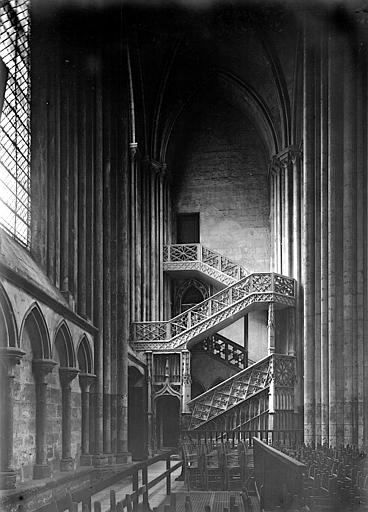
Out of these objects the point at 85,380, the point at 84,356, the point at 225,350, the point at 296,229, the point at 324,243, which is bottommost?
the point at 85,380

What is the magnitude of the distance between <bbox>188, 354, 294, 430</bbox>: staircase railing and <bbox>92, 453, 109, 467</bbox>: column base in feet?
27.8

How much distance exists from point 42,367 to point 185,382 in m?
15.3

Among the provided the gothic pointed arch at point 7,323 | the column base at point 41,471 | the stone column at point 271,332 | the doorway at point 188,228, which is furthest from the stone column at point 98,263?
the doorway at point 188,228

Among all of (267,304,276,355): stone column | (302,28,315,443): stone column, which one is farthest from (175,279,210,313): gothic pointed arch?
(302,28,315,443): stone column

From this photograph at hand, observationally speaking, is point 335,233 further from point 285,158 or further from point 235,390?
point 285,158

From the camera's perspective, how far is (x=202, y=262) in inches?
1232

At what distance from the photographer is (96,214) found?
1783 cm

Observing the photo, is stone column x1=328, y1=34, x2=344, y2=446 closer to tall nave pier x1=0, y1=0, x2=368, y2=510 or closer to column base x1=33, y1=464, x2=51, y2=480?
tall nave pier x1=0, y1=0, x2=368, y2=510

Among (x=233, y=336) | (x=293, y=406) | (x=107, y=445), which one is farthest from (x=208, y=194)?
(x=107, y=445)

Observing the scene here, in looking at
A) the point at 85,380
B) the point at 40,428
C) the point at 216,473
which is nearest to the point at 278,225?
the point at 85,380

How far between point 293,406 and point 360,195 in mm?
11750

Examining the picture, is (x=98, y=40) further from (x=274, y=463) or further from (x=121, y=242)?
(x=274, y=463)

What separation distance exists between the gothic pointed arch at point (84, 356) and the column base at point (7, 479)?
5021 mm

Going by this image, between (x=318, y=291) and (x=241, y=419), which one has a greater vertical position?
(x=318, y=291)
